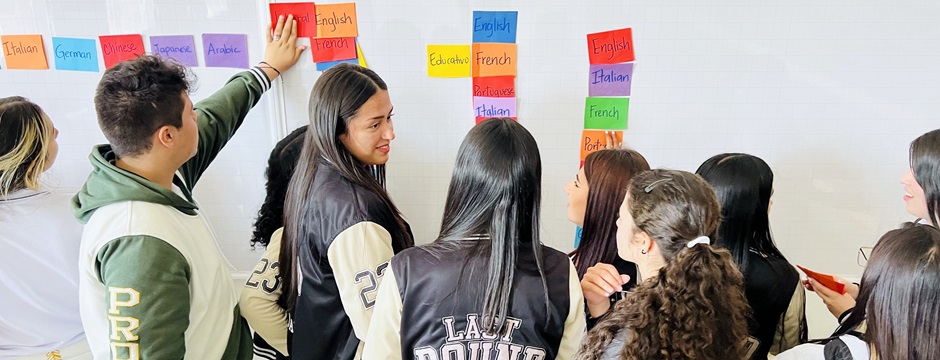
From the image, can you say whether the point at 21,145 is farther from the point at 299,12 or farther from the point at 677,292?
the point at 677,292

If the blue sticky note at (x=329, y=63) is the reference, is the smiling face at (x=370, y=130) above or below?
below

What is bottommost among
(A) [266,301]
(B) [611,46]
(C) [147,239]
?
(A) [266,301]

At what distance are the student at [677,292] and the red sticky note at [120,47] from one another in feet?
5.40

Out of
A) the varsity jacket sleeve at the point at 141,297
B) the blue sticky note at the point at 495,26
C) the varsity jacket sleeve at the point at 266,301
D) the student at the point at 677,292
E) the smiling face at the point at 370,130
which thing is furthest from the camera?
the blue sticky note at the point at 495,26

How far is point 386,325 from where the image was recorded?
1.13 m

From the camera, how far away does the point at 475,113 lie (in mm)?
1820

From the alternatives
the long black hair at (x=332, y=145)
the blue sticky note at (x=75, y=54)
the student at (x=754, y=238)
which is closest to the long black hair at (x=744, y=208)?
the student at (x=754, y=238)

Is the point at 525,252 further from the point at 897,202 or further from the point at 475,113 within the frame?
the point at 897,202

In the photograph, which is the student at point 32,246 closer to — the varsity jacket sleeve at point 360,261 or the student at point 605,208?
the varsity jacket sleeve at point 360,261

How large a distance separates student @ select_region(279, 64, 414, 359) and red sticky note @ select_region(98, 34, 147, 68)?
839mm

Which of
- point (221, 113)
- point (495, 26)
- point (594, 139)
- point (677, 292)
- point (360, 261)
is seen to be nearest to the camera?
point (677, 292)

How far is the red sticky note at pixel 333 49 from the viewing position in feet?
5.75

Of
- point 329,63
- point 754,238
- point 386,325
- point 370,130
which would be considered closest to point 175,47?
point 329,63

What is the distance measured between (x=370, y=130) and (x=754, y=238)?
0.99 metres
